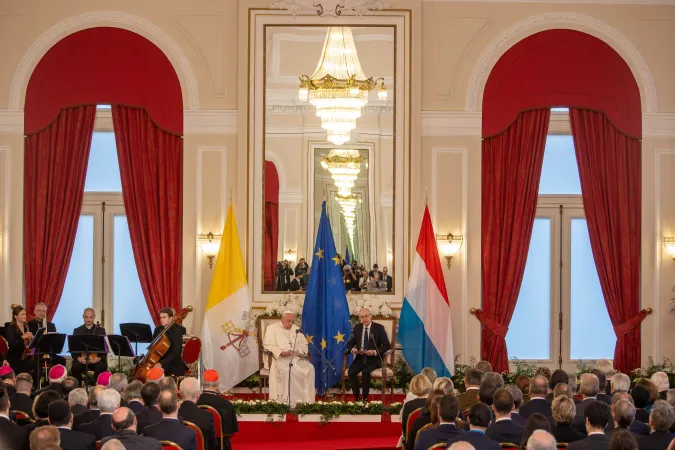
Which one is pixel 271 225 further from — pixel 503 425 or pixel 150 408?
pixel 503 425

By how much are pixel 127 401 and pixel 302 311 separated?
570 cm

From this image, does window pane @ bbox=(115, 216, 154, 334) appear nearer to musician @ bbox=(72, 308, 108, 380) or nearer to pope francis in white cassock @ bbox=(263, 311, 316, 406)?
musician @ bbox=(72, 308, 108, 380)

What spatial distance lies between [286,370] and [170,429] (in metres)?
5.71

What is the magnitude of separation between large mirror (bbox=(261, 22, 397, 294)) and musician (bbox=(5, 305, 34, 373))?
11.1 feet

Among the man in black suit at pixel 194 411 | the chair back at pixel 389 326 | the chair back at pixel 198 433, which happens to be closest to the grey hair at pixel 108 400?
the chair back at pixel 198 433

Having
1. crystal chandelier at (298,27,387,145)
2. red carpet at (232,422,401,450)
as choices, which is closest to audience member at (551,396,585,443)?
red carpet at (232,422,401,450)

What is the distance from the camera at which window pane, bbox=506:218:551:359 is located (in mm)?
16469

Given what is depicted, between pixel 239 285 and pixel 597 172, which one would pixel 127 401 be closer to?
pixel 239 285

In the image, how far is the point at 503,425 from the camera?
7176 millimetres

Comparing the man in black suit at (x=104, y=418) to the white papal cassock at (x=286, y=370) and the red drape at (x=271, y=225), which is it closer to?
the white papal cassock at (x=286, y=370)

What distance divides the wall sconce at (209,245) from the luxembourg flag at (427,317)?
9.22 feet

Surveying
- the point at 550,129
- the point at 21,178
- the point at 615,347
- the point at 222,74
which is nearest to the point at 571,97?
the point at 550,129

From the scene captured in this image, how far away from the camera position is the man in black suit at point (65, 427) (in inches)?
281

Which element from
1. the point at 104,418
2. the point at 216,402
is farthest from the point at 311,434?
the point at 104,418
